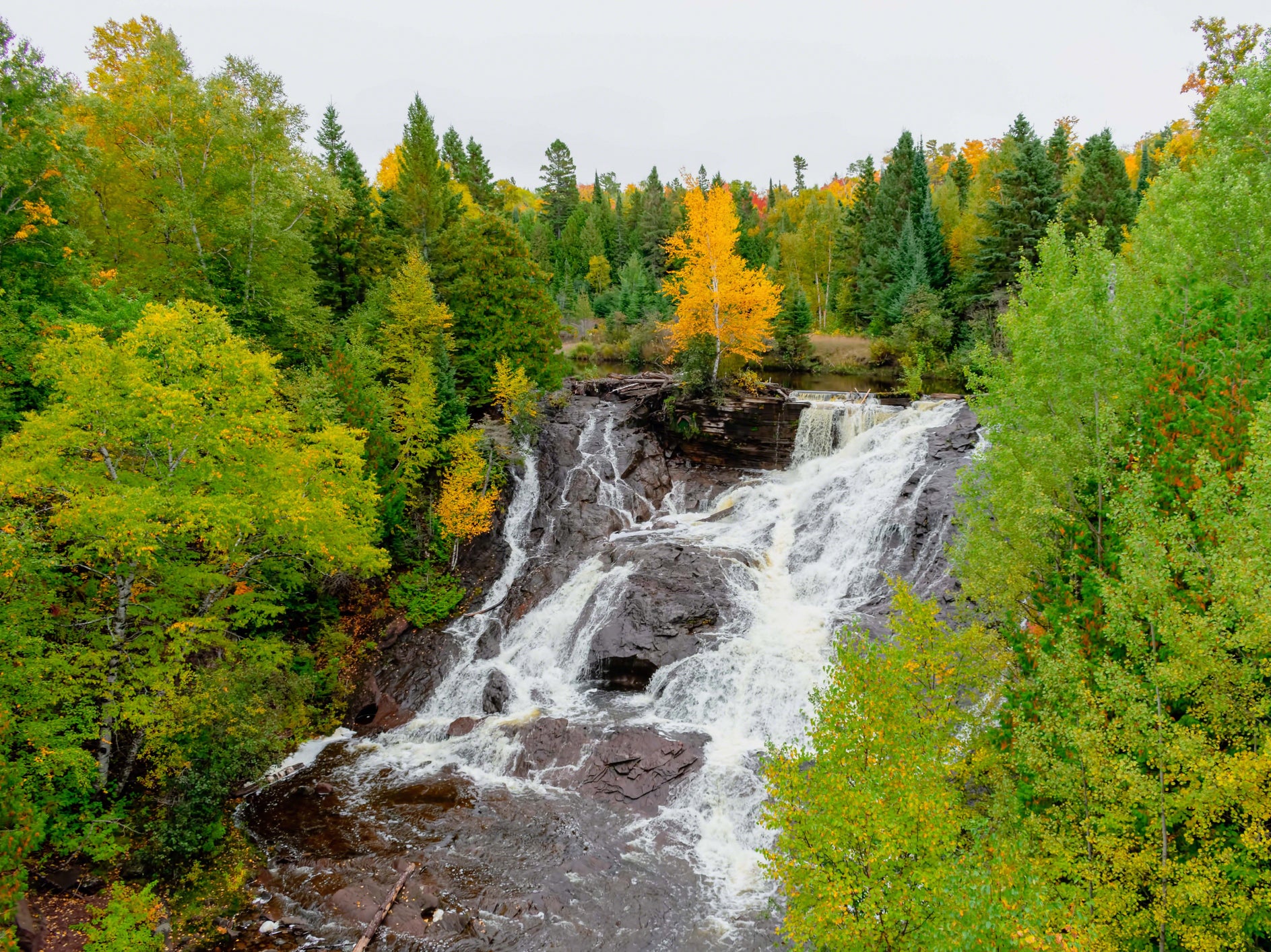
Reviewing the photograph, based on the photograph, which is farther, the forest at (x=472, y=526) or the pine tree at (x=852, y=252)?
the pine tree at (x=852, y=252)

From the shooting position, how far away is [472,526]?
25.5m

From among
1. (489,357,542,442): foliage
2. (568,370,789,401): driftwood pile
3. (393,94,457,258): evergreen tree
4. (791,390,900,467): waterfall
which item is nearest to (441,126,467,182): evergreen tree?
(393,94,457,258): evergreen tree

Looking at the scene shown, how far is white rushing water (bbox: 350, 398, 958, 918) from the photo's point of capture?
15648mm

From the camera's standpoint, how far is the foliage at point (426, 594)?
23891 millimetres

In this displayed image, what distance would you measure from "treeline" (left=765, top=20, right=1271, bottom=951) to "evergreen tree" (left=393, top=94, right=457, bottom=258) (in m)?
29.1

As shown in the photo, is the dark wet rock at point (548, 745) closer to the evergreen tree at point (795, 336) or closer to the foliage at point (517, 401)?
the foliage at point (517, 401)

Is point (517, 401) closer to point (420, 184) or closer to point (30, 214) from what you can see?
point (420, 184)

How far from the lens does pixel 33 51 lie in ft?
55.7

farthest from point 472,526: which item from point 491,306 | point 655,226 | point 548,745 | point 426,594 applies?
point 655,226

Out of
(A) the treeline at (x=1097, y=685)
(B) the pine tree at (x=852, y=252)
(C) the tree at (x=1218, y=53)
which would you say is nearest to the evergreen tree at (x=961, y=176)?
(B) the pine tree at (x=852, y=252)

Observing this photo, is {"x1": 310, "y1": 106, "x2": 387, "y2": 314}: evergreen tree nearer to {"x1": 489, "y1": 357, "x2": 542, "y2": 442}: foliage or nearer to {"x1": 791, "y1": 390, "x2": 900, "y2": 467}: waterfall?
{"x1": 489, "y1": 357, "x2": 542, "y2": 442}: foliage

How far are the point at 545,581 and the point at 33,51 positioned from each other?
20.9 metres

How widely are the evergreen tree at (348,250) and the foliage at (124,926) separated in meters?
27.0

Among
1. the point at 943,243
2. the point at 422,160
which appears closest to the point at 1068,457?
the point at 422,160
